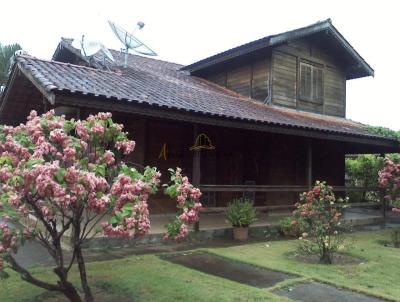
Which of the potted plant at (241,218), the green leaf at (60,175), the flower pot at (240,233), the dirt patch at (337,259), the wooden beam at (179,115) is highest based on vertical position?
the wooden beam at (179,115)

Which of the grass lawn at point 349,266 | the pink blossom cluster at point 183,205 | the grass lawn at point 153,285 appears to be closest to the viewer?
the pink blossom cluster at point 183,205

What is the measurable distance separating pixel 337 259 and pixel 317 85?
922 centimetres

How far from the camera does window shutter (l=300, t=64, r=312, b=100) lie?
1566cm

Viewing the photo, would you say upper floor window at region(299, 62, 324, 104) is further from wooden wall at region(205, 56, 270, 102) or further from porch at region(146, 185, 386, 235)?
porch at region(146, 185, 386, 235)

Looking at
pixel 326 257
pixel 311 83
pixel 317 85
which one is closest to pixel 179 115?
pixel 326 257

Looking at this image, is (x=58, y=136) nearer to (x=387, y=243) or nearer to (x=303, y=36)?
(x=387, y=243)

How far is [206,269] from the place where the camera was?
728cm

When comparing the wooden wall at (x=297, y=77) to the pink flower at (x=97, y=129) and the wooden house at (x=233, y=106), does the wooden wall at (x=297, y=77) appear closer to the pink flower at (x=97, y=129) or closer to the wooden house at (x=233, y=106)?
the wooden house at (x=233, y=106)

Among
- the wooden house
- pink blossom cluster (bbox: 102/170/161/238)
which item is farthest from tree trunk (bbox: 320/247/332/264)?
pink blossom cluster (bbox: 102/170/161/238)

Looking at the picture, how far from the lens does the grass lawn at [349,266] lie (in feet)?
21.2

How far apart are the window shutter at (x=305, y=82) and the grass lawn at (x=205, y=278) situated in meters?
7.93

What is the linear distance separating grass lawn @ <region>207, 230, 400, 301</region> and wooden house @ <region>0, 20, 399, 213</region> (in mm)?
2002

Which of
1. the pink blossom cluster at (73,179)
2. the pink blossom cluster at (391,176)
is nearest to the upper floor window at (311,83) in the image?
the pink blossom cluster at (391,176)

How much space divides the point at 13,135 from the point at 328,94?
538 inches
